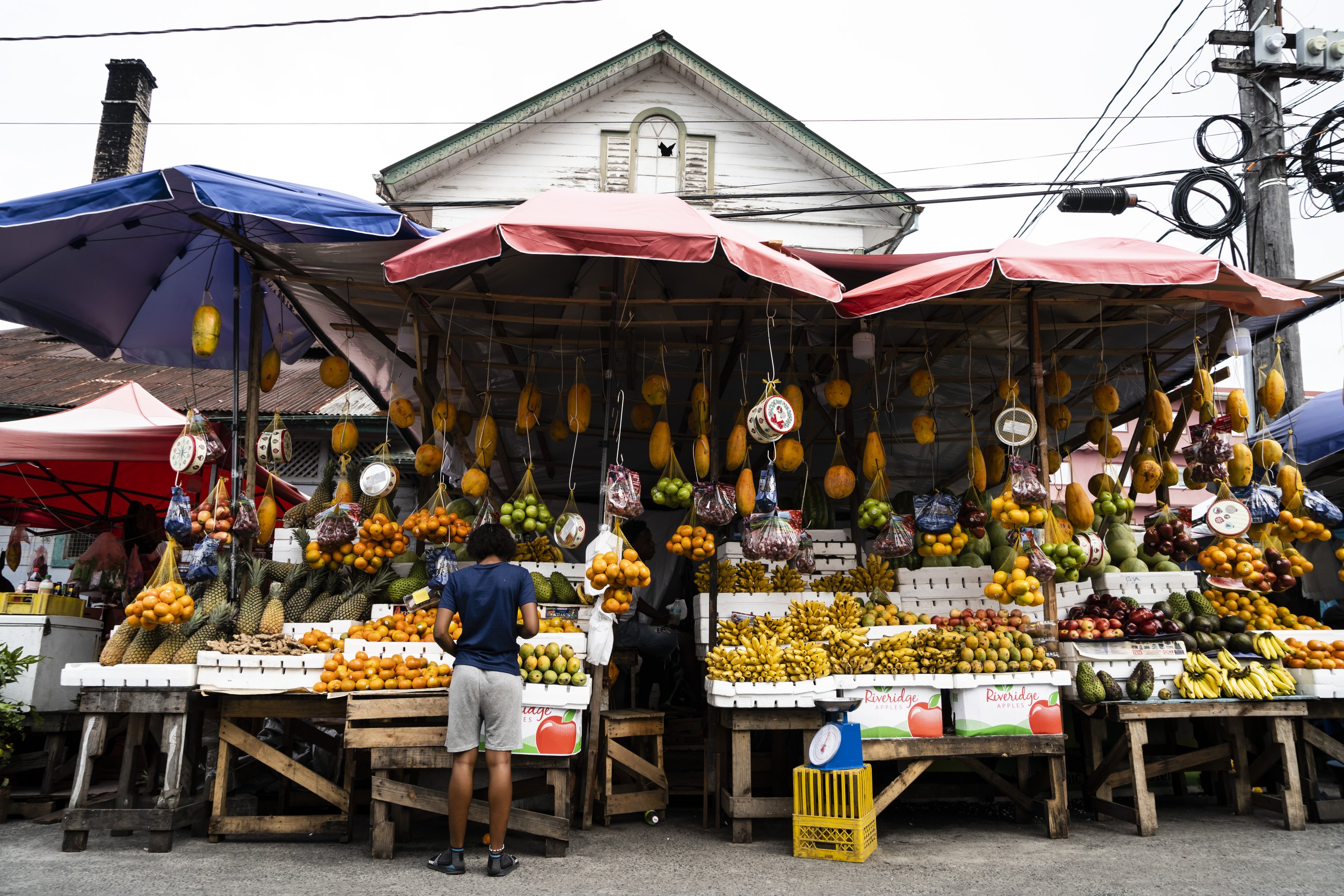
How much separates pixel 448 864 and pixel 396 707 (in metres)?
0.98

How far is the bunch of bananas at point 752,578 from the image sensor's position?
674 centimetres

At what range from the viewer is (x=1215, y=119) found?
425 inches

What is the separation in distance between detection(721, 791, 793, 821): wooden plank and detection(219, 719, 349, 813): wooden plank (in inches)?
98.6

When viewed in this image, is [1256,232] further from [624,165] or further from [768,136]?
[624,165]

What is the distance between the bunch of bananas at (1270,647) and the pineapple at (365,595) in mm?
6745

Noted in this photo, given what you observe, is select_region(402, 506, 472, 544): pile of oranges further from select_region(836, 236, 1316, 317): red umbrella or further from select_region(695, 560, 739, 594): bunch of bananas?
select_region(836, 236, 1316, 317): red umbrella

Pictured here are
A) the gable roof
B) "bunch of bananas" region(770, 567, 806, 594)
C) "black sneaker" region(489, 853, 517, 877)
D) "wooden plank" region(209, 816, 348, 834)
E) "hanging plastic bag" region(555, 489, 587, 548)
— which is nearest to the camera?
"black sneaker" region(489, 853, 517, 877)

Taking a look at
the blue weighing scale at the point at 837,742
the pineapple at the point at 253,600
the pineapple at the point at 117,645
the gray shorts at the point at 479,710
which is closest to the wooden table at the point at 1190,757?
the blue weighing scale at the point at 837,742

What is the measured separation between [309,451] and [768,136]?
30.8ft

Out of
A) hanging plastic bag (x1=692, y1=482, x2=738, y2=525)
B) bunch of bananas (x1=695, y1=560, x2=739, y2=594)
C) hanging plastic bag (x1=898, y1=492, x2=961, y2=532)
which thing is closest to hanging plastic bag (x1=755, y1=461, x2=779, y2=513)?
hanging plastic bag (x1=692, y1=482, x2=738, y2=525)

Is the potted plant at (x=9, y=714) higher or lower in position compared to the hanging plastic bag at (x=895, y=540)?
lower

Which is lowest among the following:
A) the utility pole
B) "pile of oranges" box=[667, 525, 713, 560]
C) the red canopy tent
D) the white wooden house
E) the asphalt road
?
the asphalt road

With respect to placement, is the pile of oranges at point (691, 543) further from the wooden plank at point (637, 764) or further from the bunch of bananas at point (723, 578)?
the wooden plank at point (637, 764)

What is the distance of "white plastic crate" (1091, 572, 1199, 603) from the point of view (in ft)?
22.4
